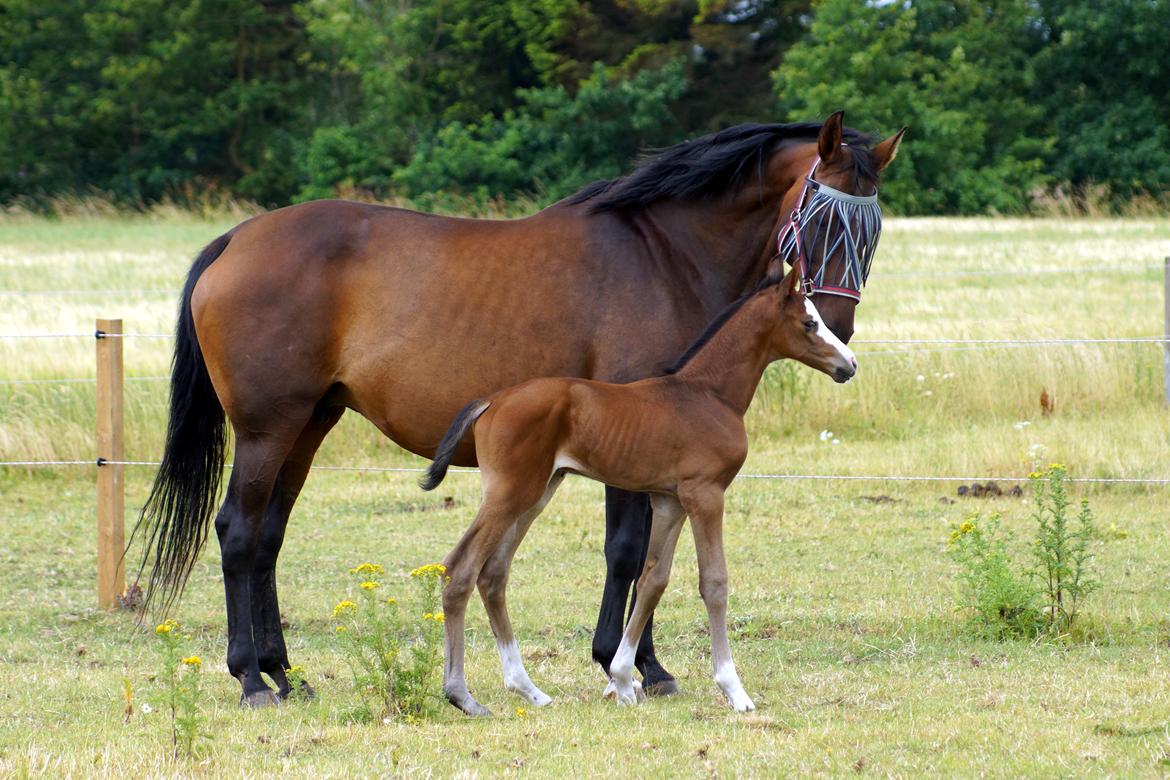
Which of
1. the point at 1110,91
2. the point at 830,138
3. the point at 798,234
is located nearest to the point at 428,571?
the point at 798,234

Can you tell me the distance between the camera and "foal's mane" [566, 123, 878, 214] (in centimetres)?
593

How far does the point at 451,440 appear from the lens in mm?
5270

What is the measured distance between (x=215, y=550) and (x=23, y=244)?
64.4ft

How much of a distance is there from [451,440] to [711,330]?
3.57 ft

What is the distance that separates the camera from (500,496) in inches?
206

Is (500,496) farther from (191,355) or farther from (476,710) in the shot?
(191,355)

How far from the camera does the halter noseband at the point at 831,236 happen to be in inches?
220

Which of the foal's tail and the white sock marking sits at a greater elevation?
the foal's tail

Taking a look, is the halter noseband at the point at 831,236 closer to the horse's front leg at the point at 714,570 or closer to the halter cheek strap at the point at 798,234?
the halter cheek strap at the point at 798,234

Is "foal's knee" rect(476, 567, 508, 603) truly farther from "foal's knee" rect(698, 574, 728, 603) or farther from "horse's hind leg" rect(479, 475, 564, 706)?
"foal's knee" rect(698, 574, 728, 603)

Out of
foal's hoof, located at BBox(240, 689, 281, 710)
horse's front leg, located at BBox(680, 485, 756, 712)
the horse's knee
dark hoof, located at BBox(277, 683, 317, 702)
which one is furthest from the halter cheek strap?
foal's hoof, located at BBox(240, 689, 281, 710)

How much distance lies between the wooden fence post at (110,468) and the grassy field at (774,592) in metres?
0.21

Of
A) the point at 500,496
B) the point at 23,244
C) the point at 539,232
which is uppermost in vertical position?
the point at 539,232

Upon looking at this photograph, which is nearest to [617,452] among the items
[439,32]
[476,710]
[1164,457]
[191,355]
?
[476,710]
